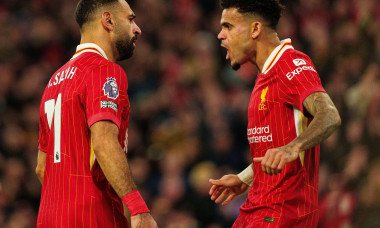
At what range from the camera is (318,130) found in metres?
4.05

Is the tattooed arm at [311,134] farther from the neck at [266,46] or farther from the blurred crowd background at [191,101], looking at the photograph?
the blurred crowd background at [191,101]

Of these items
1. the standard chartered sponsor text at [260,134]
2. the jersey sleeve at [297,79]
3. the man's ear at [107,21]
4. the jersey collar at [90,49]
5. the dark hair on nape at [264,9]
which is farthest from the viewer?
the dark hair on nape at [264,9]

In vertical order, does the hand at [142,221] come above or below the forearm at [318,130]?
below

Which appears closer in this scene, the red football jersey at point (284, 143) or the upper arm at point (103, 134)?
the upper arm at point (103, 134)

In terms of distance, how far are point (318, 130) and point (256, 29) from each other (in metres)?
1.18

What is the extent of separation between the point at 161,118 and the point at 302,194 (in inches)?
233

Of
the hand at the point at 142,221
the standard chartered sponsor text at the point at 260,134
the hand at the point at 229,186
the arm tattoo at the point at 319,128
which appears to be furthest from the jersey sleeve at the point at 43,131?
the arm tattoo at the point at 319,128

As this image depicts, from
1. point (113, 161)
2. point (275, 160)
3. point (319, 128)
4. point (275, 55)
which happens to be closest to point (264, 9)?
point (275, 55)

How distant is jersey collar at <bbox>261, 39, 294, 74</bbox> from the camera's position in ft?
15.6

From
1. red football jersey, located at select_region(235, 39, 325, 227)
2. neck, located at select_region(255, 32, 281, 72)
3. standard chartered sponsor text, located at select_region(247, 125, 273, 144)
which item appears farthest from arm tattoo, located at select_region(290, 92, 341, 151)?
neck, located at select_region(255, 32, 281, 72)

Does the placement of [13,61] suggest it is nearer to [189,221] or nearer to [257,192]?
[189,221]

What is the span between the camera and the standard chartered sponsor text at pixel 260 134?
463 cm

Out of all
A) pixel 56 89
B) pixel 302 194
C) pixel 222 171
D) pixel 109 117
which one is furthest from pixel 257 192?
pixel 222 171

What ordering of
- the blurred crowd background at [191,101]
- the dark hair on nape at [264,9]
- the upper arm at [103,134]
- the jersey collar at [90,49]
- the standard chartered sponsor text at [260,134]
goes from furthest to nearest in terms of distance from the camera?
1. the blurred crowd background at [191,101]
2. the dark hair on nape at [264,9]
3. the jersey collar at [90,49]
4. the standard chartered sponsor text at [260,134]
5. the upper arm at [103,134]
